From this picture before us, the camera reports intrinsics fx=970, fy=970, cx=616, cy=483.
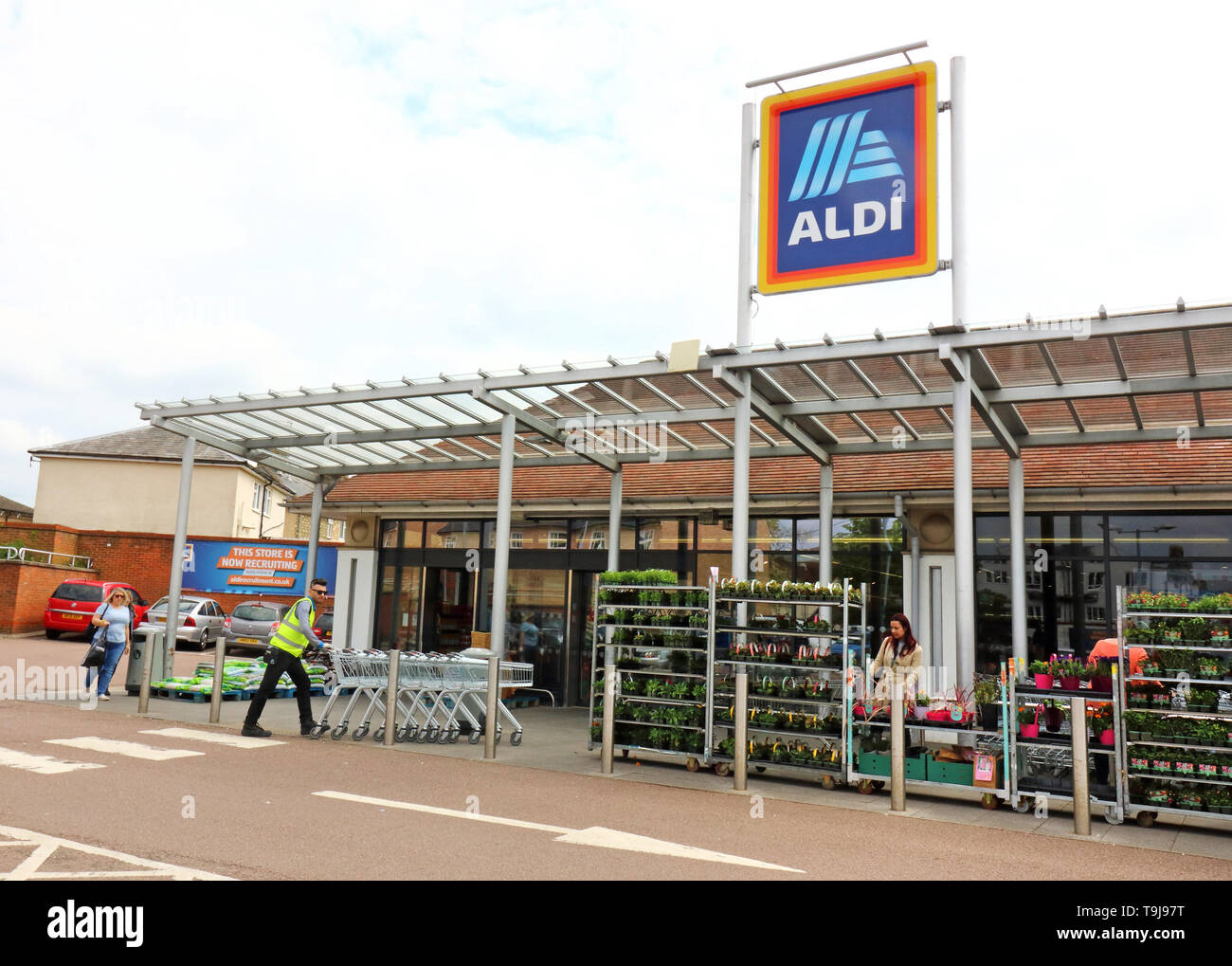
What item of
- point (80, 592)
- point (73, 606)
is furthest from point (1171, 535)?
point (80, 592)

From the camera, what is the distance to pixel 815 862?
20.4 feet

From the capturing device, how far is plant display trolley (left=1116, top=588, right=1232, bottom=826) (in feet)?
25.5

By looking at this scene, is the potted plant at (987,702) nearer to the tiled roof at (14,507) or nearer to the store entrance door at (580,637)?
the store entrance door at (580,637)

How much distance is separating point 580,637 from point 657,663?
695cm

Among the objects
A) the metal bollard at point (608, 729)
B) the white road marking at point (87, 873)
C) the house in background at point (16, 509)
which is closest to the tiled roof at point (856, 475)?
the metal bollard at point (608, 729)

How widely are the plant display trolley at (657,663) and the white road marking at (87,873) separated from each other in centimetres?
547

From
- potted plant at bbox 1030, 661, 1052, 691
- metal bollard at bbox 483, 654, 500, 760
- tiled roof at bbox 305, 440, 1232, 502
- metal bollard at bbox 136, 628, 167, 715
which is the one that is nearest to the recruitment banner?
tiled roof at bbox 305, 440, 1232, 502

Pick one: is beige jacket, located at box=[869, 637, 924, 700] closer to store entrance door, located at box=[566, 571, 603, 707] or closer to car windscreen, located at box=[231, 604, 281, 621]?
store entrance door, located at box=[566, 571, 603, 707]

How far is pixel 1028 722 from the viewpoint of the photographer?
852cm

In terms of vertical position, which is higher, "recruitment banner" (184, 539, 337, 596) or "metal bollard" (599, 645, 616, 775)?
"recruitment banner" (184, 539, 337, 596)

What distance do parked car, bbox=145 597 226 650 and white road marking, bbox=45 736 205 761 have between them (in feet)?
55.1

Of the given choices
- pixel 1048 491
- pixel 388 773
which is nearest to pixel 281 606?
pixel 388 773

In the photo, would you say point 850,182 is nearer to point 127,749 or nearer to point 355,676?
point 355,676
